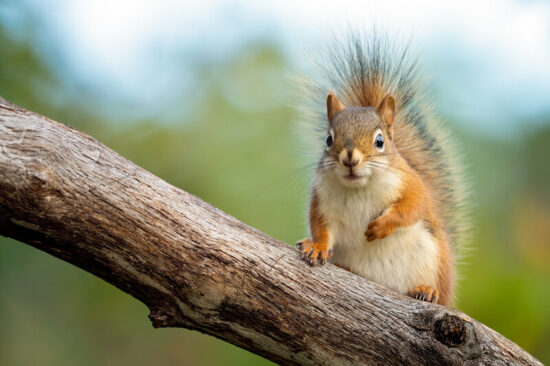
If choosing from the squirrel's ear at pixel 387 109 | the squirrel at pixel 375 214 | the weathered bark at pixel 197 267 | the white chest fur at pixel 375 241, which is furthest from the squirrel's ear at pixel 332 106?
the weathered bark at pixel 197 267

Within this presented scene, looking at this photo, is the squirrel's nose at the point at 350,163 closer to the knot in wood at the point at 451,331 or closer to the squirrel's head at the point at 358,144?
the squirrel's head at the point at 358,144

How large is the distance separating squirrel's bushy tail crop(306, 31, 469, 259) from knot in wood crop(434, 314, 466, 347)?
42.2 inches

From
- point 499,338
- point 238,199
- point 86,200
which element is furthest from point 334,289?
point 238,199

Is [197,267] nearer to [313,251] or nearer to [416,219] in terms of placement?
[313,251]

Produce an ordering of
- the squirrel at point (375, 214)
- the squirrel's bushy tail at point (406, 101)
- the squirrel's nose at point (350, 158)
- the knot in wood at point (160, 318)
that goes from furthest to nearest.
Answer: the squirrel's bushy tail at point (406, 101) → the squirrel at point (375, 214) → the squirrel's nose at point (350, 158) → the knot in wood at point (160, 318)

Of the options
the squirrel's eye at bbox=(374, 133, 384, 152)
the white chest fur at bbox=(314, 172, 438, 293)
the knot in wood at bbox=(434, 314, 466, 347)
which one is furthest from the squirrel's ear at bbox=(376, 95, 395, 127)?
the knot in wood at bbox=(434, 314, 466, 347)

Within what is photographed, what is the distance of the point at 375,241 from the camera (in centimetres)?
260

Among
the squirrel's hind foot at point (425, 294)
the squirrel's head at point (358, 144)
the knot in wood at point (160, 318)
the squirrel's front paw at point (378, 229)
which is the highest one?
the squirrel's head at point (358, 144)

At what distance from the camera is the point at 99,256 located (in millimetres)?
1910

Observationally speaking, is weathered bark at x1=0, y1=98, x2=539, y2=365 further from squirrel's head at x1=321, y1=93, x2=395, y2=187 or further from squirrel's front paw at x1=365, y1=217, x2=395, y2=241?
squirrel's head at x1=321, y1=93, x2=395, y2=187

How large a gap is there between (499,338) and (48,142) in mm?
1744

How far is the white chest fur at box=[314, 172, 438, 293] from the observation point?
258cm

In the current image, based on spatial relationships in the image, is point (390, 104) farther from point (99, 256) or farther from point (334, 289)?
point (99, 256)

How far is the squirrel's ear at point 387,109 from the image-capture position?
9.05 ft
